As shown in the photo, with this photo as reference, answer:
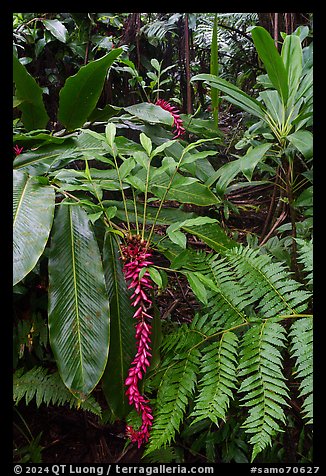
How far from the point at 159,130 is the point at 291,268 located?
56 cm

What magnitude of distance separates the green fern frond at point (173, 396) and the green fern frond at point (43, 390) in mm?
178

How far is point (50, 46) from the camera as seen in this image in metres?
1.72

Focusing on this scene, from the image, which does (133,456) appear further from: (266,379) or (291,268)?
(291,268)

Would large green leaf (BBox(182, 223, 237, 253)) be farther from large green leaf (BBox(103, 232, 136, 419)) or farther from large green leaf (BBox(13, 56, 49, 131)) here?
large green leaf (BBox(13, 56, 49, 131))

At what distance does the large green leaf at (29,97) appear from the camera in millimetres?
1073

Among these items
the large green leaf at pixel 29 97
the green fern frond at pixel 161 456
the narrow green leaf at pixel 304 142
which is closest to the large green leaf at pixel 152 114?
the large green leaf at pixel 29 97

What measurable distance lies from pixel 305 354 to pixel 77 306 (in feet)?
1.48

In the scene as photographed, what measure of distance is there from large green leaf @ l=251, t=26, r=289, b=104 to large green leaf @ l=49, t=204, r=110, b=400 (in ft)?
1.75

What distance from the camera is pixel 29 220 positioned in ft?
2.52

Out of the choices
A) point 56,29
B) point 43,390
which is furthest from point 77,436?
point 56,29

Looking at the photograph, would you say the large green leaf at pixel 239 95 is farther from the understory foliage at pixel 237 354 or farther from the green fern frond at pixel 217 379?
the green fern frond at pixel 217 379

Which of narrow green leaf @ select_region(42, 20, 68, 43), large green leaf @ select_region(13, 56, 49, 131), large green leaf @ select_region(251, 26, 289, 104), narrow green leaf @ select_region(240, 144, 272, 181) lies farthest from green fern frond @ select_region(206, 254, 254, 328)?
narrow green leaf @ select_region(42, 20, 68, 43)

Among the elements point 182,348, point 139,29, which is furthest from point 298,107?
point 139,29

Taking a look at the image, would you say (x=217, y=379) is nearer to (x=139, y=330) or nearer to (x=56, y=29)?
(x=139, y=330)
